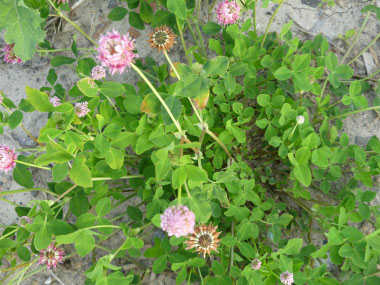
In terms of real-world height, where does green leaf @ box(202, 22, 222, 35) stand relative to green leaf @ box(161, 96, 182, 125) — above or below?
above

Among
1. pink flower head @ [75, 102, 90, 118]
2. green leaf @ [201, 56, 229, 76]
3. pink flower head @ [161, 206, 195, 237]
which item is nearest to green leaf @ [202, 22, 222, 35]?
green leaf @ [201, 56, 229, 76]

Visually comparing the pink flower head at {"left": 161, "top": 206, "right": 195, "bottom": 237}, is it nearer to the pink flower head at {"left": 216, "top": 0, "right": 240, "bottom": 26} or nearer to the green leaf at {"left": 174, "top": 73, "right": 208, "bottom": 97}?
the green leaf at {"left": 174, "top": 73, "right": 208, "bottom": 97}

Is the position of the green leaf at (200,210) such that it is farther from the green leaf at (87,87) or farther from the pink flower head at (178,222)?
the green leaf at (87,87)

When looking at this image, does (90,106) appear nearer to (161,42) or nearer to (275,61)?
(161,42)

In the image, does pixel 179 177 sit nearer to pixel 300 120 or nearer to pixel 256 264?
pixel 256 264

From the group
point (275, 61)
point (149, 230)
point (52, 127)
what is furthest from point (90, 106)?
point (275, 61)

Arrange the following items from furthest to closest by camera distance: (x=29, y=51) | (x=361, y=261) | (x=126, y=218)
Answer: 1. (x=126, y=218)
2. (x=29, y=51)
3. (x=361, y=261)
